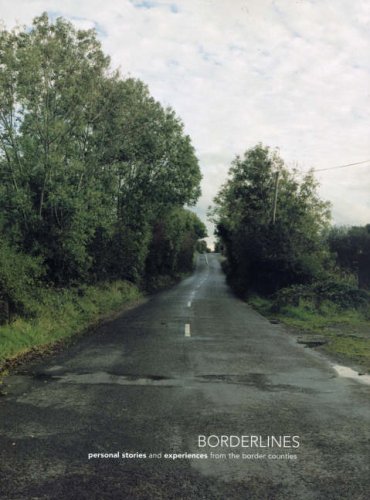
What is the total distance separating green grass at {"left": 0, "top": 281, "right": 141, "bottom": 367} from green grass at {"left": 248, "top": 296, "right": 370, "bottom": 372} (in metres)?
7.10

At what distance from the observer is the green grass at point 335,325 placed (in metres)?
11.6

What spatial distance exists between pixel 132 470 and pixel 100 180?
18.8 metres

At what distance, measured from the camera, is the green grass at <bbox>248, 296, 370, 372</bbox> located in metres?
11.6

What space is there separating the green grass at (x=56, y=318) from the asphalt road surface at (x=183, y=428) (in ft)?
3.92

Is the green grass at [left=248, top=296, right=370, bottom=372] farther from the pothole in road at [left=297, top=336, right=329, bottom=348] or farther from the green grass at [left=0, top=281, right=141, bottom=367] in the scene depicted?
the green grass at [left=0, top=281, right=141, bottom=367]

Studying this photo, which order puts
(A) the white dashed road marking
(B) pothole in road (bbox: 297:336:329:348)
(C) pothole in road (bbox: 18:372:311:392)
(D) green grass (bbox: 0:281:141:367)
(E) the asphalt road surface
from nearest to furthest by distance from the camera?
(E) the asphalt road surface → (C) pothole in road (bbox: 18:372:311:392) → (D) green grass (bbox: 0:281:141:367) → (B) pothole in road (bbox: 297:336:329:348) → (A) the white dashed road marking

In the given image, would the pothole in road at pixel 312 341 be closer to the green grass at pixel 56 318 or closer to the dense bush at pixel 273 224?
the green grass at pixel 56 318

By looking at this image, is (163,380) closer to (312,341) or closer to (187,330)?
(187,330)

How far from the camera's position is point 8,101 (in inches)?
647

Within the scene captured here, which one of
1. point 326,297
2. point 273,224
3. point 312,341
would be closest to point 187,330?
point 312,341

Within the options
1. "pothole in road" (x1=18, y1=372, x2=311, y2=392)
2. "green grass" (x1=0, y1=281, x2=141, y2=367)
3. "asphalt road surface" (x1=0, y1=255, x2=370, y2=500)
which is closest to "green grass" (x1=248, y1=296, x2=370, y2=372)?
"asphalt road surface" (x1=0, y1=255, x2=370, y2=500)

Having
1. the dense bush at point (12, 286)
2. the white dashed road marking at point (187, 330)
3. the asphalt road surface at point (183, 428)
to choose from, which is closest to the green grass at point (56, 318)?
the dense bush at point (12, 286)

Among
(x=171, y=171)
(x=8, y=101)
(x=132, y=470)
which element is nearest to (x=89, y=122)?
(x=8, y=101)

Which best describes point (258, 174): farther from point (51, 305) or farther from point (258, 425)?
point (258, 425)
